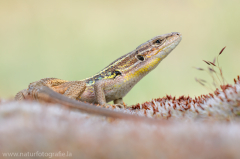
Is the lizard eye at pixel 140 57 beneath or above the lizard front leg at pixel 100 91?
above

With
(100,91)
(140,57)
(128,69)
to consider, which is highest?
(140,57)

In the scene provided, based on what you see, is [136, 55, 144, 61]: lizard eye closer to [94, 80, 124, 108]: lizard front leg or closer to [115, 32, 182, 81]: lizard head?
[115, 32, 182, 81]: lizard head

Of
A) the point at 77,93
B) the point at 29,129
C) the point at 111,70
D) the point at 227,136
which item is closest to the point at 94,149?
the point at 29,129

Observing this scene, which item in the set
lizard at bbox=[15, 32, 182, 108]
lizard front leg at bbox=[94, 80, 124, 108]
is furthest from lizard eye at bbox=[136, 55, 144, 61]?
lizard front leg at bbox=[94, 80, 124, 108]

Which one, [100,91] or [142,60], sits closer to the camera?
[100,91]

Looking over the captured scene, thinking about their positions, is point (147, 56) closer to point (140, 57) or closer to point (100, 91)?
point (140, 57)

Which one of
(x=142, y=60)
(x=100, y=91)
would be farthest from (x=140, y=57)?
(x=100, y=91)

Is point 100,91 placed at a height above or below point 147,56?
below

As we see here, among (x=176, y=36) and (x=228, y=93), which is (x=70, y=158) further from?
(x=176, y=36)

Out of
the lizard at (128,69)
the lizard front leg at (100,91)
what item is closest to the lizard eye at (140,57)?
the lizard at (128,69)

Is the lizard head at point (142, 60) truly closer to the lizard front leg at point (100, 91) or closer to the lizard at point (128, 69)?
the lizard at point (128, 69)

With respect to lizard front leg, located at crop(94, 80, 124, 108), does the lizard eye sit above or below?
above
